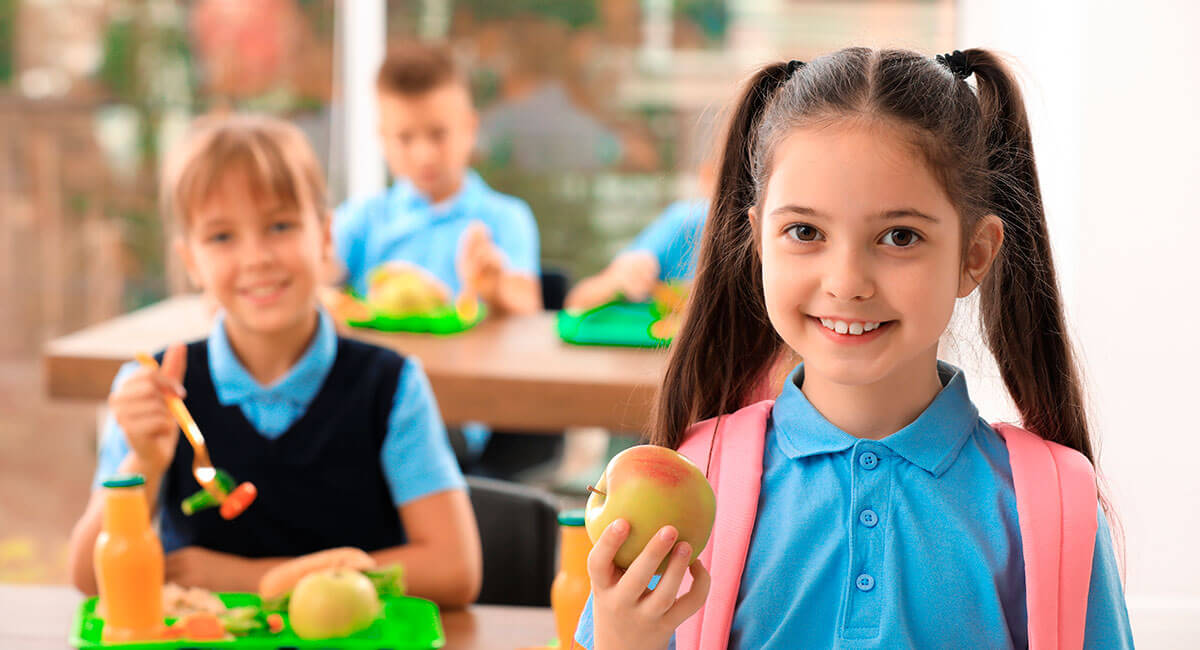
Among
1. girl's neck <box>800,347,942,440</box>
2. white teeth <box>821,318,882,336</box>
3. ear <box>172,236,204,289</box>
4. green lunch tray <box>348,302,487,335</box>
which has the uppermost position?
white teeth <box>821,318,882,336</box>

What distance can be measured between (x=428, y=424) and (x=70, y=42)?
2.83 meters

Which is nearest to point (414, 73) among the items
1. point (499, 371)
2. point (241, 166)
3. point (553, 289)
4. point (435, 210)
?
point (435, 210)

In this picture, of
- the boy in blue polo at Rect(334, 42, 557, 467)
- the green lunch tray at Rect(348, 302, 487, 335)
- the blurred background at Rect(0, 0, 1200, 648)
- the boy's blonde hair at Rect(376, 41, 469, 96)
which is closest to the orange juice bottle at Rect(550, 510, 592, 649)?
the green lunch tray at Rect(348, 302, 487, 335)

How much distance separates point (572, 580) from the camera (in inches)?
42.7

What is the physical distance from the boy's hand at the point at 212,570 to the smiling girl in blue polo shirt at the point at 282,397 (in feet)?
0.25

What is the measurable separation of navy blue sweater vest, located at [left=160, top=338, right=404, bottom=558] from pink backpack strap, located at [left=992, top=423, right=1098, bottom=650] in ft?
2.72

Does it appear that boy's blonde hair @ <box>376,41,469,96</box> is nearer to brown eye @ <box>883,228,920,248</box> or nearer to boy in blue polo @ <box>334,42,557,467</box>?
boy in blue polo @ <box>334,42,557,467</box>

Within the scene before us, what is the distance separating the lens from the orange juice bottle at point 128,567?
3.59 ft

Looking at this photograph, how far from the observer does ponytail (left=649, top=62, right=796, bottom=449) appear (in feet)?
3.46

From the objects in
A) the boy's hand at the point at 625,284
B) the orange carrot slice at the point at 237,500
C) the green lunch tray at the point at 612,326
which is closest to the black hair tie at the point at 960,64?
the orange carrot slice at the point at 237,500

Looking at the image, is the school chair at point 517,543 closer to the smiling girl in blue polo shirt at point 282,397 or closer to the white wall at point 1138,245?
the smiling girl in blue polo shirt at point 282,397

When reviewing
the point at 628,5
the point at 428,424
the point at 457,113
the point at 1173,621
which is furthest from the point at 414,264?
the point at 1173,621

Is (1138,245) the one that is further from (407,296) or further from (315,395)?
(407,296)

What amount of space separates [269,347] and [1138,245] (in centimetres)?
130
